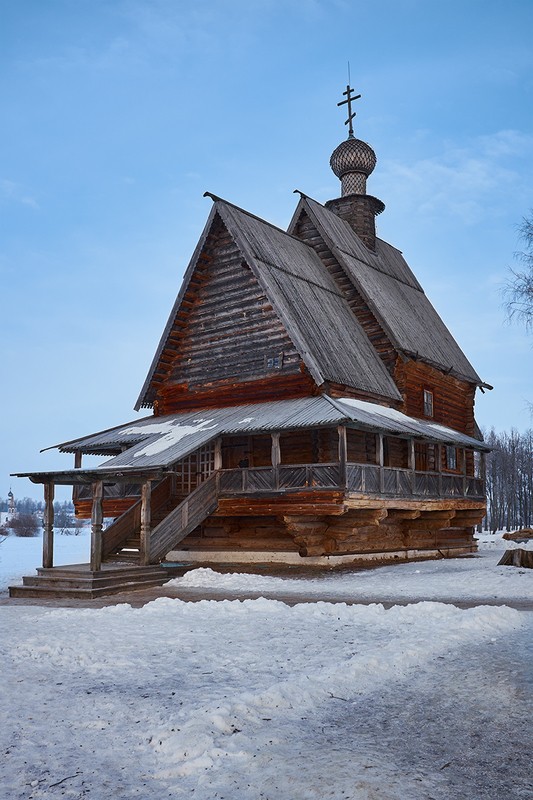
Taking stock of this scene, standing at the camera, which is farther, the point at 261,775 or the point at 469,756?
the point at 469,756

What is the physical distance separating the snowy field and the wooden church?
657 centimetres

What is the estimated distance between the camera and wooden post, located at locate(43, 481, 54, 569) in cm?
1700

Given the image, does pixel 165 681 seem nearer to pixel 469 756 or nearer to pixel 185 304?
pixel 469 756

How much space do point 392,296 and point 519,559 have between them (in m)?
14.9

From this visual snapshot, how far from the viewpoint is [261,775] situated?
4598 millimetres

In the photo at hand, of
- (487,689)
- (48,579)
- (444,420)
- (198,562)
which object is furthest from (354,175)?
(487,689)

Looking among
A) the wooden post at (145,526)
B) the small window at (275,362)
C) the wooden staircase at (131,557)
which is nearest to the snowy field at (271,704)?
the wooden staircase at (131,557)

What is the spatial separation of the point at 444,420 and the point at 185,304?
11953mm

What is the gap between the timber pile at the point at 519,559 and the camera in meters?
17.7

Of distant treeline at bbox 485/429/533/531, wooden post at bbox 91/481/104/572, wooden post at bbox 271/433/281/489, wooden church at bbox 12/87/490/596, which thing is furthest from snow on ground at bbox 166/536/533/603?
distant treeline at bbox 485/429/533/531

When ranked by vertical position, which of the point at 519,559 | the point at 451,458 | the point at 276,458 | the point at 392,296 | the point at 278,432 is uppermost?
the point at 392,296

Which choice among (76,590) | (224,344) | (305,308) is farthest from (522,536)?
(76,590)

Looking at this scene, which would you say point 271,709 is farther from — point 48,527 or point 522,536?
point 522,536

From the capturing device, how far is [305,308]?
77.8 ft
